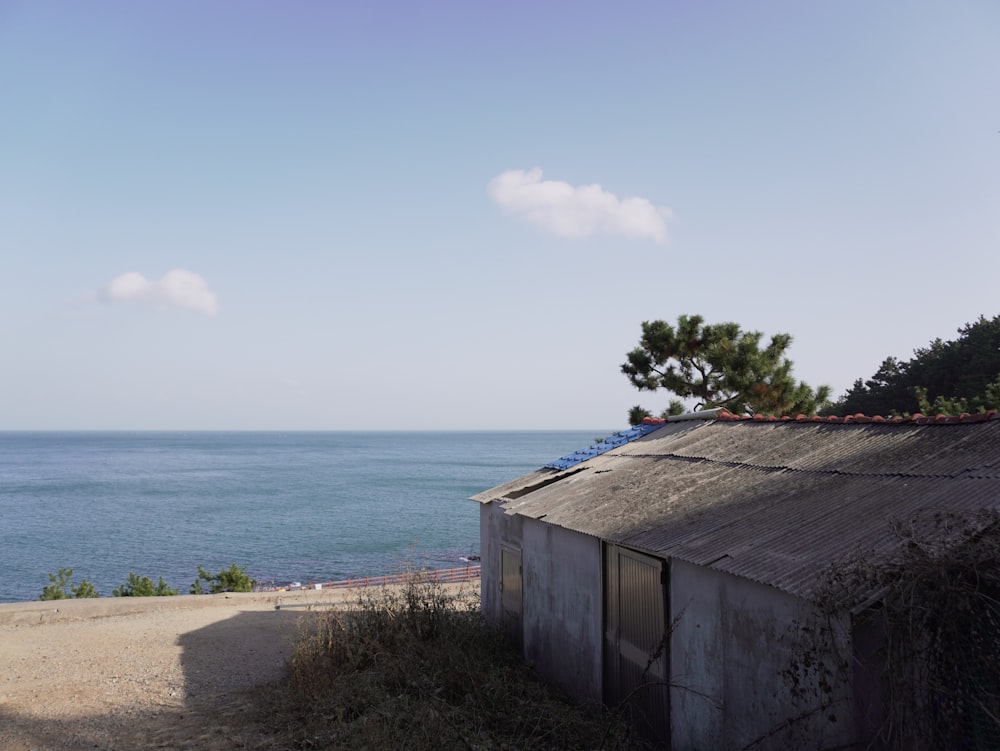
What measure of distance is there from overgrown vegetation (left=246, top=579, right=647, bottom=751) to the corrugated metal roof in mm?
2035

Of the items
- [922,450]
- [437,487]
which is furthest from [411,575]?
[437,487]

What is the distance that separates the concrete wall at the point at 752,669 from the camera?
5273mm

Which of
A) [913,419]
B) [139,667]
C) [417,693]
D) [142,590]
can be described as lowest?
[142,590]

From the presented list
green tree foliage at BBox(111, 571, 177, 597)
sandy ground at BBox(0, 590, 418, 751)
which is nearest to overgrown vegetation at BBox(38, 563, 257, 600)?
green tree foliage at BBox(111, 571, 177, 597)

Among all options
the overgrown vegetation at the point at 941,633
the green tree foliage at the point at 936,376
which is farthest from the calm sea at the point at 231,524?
the green tree foliage at the point at 936,376

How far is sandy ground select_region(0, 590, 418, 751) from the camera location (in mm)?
9320

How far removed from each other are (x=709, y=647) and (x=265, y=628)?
12345 mm

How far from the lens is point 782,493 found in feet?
24.8

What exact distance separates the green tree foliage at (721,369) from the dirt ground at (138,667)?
12.4 metres

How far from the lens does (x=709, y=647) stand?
674cm

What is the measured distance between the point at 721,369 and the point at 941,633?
20.6 meters

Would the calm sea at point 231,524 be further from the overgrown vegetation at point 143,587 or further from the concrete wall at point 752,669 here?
the overgrown vegetation at point 143,587

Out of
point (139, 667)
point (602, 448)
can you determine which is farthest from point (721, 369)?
point (139, 667)

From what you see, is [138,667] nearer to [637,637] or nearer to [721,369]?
[637,637]
